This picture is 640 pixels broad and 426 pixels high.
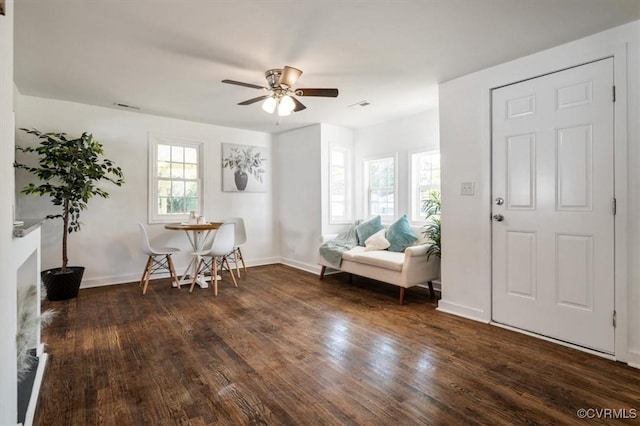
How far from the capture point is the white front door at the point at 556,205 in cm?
235

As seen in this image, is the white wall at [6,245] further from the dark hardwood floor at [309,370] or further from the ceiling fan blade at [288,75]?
the ceiling fan blade at [288,75]

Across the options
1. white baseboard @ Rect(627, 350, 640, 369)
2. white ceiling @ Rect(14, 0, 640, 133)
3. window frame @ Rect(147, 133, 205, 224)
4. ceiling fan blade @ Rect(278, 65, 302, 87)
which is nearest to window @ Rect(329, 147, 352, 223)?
white ceiling @ Rect(14, 0, 640, 133)

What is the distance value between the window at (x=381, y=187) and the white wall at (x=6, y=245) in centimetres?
420

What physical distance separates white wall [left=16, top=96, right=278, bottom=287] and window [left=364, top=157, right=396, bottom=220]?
2.32 meters

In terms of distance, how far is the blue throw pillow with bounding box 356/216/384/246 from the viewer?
4.64 metres

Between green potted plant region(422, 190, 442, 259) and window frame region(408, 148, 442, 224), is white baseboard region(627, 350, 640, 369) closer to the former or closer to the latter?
green potted plant region(422, 190, 442, 259)

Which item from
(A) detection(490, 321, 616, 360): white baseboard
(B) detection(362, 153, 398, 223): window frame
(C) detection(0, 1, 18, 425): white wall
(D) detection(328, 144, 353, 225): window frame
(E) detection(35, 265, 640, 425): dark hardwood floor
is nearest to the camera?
(C) detection(0, 1, 18, 425): white wall

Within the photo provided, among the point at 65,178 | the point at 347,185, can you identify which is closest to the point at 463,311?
the point at 347,185

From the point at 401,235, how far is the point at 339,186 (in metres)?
1.49

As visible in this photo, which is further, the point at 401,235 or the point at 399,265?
the point at 401,235

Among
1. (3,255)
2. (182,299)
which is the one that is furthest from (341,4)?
(182,299)

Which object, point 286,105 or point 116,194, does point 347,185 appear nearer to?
point 286,105

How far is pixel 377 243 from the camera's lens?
427cm

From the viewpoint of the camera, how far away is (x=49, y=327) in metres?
2.83
